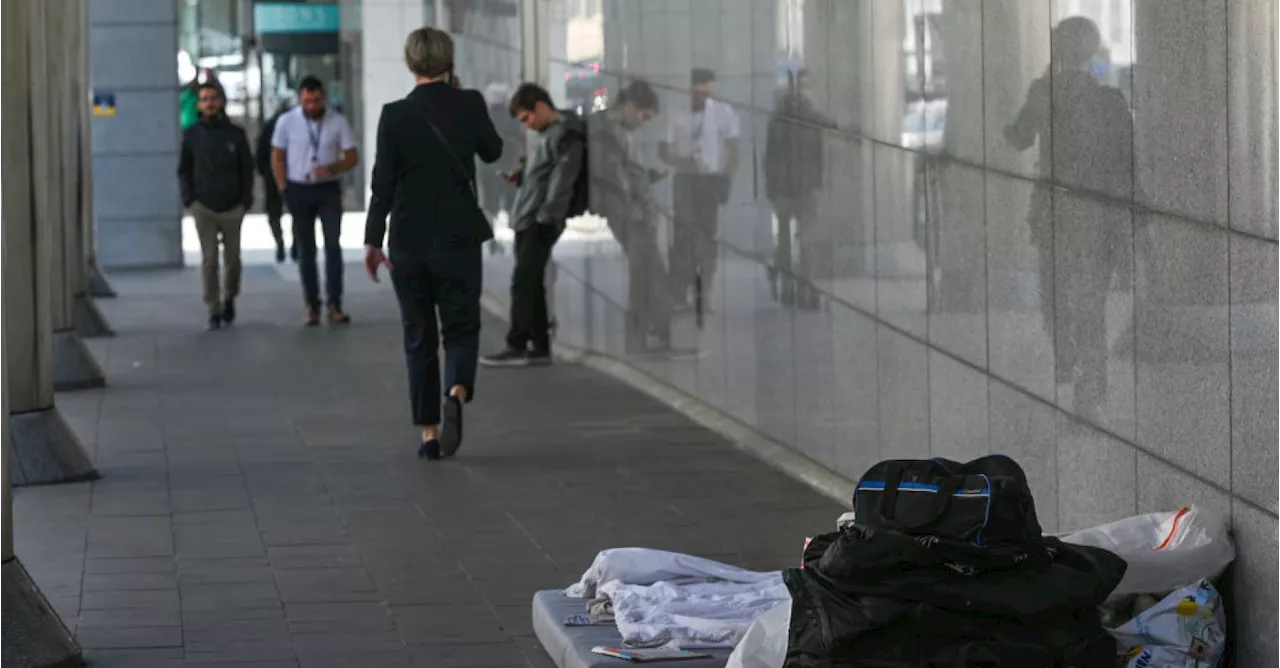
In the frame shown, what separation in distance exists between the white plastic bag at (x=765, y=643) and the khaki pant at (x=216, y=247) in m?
11.5

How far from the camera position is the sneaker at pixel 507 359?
1406 centimetres

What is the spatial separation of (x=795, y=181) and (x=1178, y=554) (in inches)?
180

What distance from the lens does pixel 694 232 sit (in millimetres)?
11875

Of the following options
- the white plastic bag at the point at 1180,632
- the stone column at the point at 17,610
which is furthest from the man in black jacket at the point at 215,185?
the white plastic bag at the point at 1180,632

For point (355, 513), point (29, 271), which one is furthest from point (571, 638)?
point (29, 271)

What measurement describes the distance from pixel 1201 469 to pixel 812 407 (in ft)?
13.4

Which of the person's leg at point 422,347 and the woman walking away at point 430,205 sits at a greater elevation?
the woman walking away at point 430,205

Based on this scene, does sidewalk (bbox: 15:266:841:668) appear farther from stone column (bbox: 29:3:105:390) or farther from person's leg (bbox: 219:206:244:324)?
person's leg (bbox: 219:206:244:324)

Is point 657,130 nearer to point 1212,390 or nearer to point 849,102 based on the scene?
point 849,102

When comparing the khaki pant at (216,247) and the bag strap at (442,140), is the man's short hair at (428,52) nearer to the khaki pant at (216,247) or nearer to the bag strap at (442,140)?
the bag strap at (442,140)

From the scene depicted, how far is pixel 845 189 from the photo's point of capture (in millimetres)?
9195

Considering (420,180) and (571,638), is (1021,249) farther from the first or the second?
(420,180)

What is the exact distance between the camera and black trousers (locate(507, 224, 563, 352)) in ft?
46.8

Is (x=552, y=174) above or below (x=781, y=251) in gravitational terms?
above
